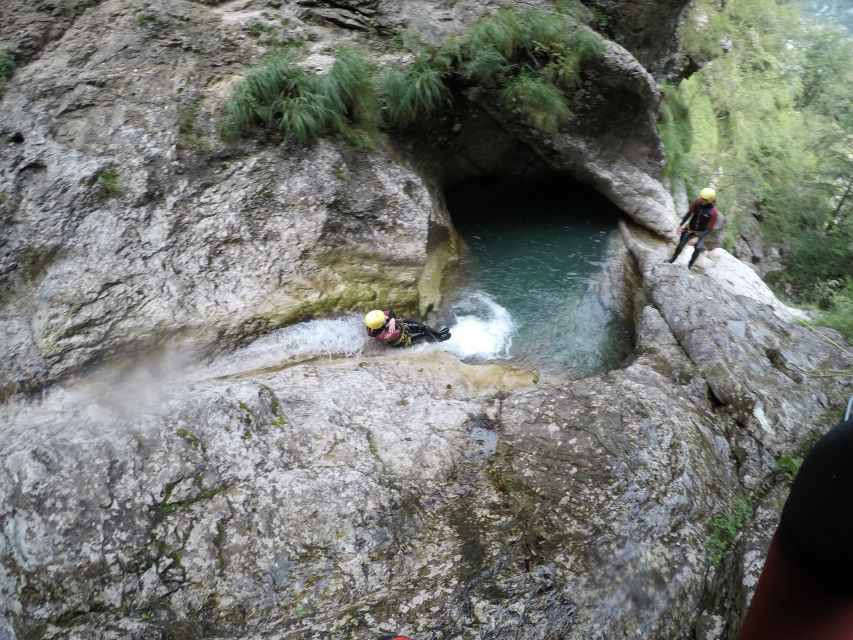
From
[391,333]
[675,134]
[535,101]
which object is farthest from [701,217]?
[391,333]

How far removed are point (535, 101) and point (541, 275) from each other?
12.0 ft

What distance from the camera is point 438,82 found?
959 cm

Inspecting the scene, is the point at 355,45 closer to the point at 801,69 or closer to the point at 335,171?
the point at 335,171

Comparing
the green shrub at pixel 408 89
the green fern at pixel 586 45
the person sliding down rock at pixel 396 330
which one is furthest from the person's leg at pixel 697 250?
the green shrub at pixel 408 89

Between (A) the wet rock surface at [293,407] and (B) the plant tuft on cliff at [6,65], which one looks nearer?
(A) the wet rock surface at [293,407]

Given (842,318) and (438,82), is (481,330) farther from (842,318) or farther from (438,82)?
(842,318)

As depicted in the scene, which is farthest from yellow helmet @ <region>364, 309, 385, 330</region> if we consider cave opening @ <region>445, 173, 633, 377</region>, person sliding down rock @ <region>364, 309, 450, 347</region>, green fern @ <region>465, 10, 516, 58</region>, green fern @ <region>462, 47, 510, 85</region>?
green fern @ <region>465, 10, 516, 58</region>

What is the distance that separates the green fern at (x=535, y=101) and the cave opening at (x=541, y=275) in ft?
9.22

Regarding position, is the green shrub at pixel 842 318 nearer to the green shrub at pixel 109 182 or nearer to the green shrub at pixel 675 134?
the green shrub at pixel 675 134

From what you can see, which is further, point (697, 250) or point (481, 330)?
point (697, 250)

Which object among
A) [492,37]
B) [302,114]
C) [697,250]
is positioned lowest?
[697,250]

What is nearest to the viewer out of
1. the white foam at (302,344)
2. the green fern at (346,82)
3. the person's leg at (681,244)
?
the white foam at (302,344)

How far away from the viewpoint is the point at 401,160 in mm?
9961

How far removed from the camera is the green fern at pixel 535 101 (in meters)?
9.91
